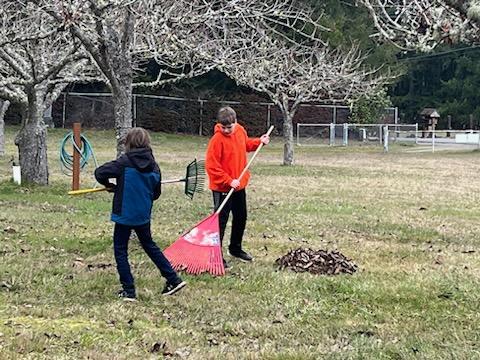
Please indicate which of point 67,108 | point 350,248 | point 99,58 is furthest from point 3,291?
point 67,108

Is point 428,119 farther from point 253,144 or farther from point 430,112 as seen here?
point 253,144

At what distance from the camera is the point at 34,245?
340 inches

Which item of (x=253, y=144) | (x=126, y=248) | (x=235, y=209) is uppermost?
(x=253, y=144)

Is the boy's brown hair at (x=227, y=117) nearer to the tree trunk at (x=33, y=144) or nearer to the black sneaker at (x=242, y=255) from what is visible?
the black sneaker at (x=242, y=255)

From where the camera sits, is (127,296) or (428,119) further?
(428,119)

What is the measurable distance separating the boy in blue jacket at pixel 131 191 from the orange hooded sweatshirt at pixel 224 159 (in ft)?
4.38

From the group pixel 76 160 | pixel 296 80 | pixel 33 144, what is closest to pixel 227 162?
pixel 76 160

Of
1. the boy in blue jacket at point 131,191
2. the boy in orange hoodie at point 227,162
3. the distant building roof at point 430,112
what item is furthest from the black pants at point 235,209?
the distant building roof at point 430,112

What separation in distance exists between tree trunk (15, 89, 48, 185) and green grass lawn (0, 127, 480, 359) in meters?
1.15

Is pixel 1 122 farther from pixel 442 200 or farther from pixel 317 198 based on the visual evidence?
pixel 442 200

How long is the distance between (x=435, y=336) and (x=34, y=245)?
4894 mm

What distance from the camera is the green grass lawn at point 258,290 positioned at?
16.6 ft

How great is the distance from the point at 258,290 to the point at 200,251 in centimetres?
90

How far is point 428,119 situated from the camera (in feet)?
175
